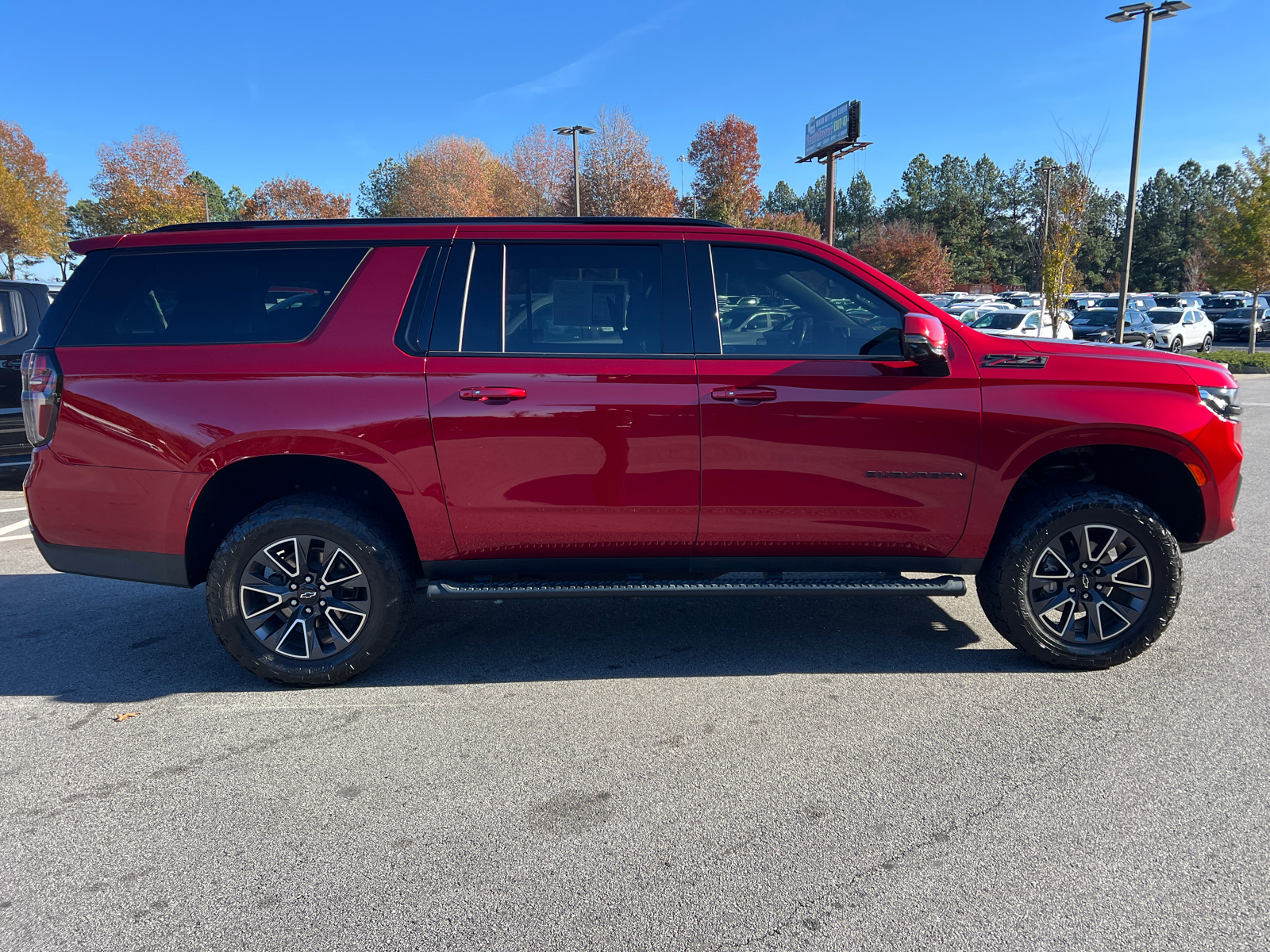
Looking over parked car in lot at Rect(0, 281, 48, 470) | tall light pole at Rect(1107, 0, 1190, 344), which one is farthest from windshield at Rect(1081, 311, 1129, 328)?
parked car in lot at Rect(0, 281, 48, 470)

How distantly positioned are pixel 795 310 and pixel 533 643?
6.98ft

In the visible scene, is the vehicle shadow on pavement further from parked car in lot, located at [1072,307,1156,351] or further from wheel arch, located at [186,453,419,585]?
parked car in lot, located at [1072,307,1156,351]

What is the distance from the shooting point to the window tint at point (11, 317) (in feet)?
25.2

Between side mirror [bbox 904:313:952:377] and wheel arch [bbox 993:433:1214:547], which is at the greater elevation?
side mirror [bbox 904:313:952:377]

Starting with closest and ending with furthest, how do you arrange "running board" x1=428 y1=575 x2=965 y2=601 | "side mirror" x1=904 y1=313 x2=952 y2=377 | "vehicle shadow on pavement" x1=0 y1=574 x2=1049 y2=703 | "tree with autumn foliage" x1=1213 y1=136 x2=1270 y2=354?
"side mirror" x1=904 y1=313 x2=952 y2=377, "running board" x1=428 y1=575 x2=965 y2=601, "vehicle shadow on pavement" x1=0 y1=574 x2=1049 y2=703, "tree with autumn foliage" x1=1213 y1=136 x2=1270 y2=354

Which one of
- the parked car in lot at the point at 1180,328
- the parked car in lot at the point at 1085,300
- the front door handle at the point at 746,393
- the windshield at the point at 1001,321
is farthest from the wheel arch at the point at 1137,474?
the parked car in lot at the point at 1085,300

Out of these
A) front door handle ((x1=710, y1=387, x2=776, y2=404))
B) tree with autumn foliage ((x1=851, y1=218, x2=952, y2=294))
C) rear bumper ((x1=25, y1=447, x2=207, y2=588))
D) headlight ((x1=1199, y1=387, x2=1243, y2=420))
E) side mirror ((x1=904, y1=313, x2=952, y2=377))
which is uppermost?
tree with autumn foliage ((x1=851, y1=218, x2=952, y2=294))

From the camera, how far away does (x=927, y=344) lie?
12.1ft

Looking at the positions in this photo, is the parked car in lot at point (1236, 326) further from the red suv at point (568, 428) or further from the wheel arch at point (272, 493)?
the wheel arch at point (272, 493)

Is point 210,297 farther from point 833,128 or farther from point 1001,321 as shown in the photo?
point 833,128

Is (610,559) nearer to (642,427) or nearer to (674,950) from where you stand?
(642,427)

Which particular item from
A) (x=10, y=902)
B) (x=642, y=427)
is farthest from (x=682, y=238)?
(x=10, y=902)

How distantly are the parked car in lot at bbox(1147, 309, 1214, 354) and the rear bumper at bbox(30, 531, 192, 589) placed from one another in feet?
99.1

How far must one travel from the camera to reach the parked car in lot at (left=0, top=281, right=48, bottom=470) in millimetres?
7676
